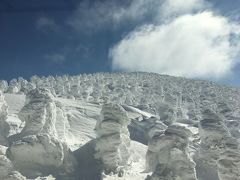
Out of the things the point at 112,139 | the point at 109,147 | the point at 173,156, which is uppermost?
the point at 112,139

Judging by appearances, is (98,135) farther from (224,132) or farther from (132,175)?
(224,132)

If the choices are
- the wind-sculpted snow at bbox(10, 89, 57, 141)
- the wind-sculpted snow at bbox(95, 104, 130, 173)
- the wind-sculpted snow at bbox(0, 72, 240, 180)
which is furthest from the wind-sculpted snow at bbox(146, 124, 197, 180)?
the wind-sculpted snow at bbox(10, 89, 57, 141)

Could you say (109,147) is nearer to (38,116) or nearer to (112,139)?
(112,139)

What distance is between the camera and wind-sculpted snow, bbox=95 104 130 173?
129ft

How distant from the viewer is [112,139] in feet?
130

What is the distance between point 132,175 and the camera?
39844 mm

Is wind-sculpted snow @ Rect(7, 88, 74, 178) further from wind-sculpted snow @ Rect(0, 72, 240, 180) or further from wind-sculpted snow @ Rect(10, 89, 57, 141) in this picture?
wind-sculpted snow @ Rect(10, 89, 57, 141)

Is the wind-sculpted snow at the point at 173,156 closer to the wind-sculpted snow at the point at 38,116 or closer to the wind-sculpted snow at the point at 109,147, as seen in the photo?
the wind-sculpted snow at the point at 109,147

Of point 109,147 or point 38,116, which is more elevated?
point 38,116

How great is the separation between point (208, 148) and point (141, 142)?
1524 centimetres

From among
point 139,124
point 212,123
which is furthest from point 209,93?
point 212,123

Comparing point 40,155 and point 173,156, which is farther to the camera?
point 40,155

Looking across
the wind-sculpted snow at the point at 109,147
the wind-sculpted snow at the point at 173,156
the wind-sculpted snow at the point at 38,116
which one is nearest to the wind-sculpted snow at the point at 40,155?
the wind-sculpted snow at the point at 109,147

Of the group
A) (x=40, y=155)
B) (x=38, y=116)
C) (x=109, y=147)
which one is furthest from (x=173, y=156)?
(x=38, y=116)
